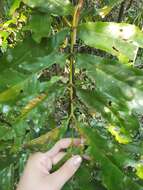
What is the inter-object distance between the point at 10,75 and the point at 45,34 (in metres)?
0.15

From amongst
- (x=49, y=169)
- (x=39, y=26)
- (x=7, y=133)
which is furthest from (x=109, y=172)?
(x=39, y=26)

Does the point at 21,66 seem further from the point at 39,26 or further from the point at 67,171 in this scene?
the point at 67,171

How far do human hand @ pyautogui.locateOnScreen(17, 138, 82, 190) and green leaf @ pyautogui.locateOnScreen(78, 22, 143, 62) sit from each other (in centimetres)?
26

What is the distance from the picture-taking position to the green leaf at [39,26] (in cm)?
112

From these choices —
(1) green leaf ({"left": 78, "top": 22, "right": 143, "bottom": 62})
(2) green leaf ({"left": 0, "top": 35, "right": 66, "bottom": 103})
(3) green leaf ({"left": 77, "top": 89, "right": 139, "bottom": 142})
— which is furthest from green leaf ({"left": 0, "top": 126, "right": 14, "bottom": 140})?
(1) green leaf ({"left": 78, "top": 22, "right": 143, "bottom": 62})

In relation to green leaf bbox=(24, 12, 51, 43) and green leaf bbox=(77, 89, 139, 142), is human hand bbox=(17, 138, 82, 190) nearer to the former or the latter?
green leaf bbox=(77, 89, 139, 142)

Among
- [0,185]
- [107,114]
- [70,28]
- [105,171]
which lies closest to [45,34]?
[70,28]

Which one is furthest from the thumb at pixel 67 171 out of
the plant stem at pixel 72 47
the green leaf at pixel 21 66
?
the green leaf at pixel 21 66

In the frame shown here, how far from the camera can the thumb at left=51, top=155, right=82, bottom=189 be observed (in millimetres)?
1108

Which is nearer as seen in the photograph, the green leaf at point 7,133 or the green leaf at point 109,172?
the green leaf at point 109,172

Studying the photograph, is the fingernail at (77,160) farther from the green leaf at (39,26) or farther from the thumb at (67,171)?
the green leaf at (39,26)

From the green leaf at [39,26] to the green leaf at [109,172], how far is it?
1.00 ft

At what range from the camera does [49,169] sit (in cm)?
120

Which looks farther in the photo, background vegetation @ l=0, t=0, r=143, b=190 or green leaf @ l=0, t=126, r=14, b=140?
green leaf @ l=0, t=126, r=14, b=140
